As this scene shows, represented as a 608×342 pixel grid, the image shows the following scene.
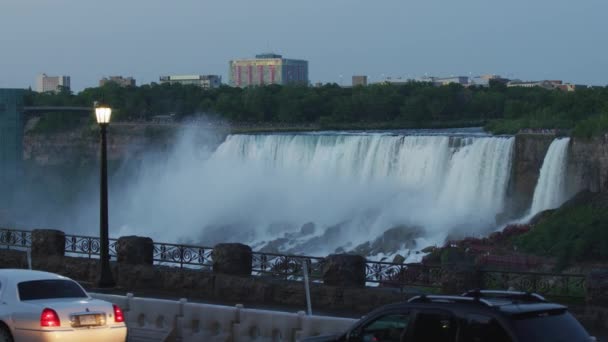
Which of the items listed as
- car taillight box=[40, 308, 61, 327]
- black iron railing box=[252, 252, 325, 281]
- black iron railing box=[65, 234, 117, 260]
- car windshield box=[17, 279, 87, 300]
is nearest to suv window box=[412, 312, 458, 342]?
car taillight box=[40, 308, 61, 327]

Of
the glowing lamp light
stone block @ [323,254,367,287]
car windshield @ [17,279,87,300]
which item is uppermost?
the glowing lamp light

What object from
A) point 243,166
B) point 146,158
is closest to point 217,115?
point 146,158

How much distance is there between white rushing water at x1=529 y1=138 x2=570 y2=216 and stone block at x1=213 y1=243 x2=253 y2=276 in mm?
26134

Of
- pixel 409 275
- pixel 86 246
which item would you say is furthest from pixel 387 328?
pixel 86 246

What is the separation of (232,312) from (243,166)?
4993cm

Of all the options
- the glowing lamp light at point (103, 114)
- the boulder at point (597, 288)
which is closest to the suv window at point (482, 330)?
the boulder at point (597, 288)

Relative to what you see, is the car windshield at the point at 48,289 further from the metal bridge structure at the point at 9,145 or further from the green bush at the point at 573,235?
the metal bridge structure at the point at 9,145

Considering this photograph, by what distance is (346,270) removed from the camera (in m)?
20.2

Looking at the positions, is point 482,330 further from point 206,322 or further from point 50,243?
point 50,243

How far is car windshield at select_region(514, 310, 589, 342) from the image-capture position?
8883 mm

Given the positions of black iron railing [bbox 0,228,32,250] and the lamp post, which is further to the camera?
black iron railing [bbox 0,228,32,250]

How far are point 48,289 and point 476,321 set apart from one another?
263 inches

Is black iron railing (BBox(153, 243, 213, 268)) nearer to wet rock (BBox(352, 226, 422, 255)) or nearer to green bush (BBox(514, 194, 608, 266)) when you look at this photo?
green bush (BBox(514, 194, 608, 266))

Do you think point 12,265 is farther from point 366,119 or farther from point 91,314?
point 366,119
